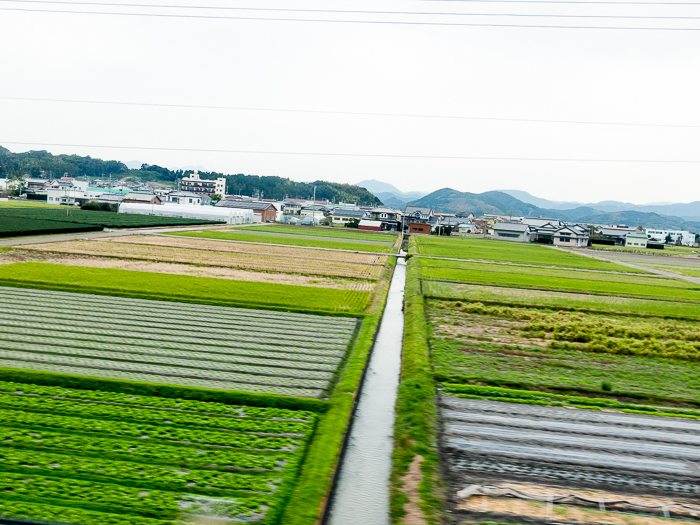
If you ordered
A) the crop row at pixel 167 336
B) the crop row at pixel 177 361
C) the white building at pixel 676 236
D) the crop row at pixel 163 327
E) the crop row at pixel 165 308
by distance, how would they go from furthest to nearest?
the white building at pixel 676 236
the crop row at pixel 165 308
the crop row at pixel 163 327
the crop row at pixel 167 336
the crop row at pixel 177 361

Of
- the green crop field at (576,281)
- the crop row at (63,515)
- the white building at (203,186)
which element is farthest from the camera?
the white building at (203,186)

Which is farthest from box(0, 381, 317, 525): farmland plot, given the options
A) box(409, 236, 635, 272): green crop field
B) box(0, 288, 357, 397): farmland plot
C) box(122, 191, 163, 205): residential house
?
box(122, 191, 163, 205): residential house

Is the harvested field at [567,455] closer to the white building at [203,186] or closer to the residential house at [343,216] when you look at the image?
the residential house at [343,216]

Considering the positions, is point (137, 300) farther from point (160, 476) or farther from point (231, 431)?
point (160, 476)

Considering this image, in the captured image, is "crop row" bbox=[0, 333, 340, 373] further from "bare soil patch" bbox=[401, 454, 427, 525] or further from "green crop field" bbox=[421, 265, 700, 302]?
"green crop field" bbox=[421, 265, 700, 302]

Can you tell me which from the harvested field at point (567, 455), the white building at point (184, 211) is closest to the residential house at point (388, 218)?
the white building at point (184, 211)
